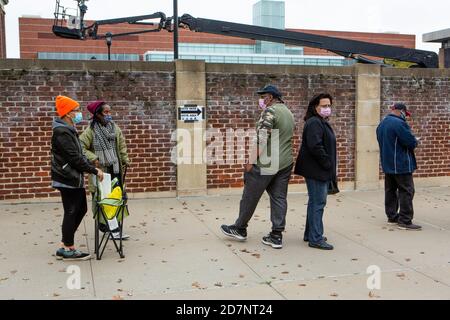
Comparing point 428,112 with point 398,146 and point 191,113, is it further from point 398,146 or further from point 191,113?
point 191,113

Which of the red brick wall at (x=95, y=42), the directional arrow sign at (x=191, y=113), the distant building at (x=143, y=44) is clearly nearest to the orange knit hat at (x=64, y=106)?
the directional arrow sign at (x=191, y=113)

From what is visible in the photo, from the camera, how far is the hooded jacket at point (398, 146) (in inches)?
253

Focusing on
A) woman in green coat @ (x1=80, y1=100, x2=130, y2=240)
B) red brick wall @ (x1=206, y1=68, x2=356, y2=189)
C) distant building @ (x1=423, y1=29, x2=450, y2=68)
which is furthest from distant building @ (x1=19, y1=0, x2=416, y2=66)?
woman in green coat @ (x1=80, y1=100, x2=130, y2=240)

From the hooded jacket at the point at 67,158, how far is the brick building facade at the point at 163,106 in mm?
3128

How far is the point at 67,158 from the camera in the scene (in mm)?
4938

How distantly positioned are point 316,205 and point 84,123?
167 inches

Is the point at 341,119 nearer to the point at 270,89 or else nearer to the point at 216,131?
the point at 216,131

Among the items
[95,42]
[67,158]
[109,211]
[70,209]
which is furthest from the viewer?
[95,42]

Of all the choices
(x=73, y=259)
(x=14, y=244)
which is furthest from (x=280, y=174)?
(x=14, y=244)

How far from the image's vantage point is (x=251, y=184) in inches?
223

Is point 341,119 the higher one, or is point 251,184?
point 341,119

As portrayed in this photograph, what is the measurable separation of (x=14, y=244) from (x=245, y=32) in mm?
7120

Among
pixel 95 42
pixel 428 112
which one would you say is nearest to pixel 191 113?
pixel 428 112

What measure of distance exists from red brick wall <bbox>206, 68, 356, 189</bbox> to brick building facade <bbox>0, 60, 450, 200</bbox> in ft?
0.06
